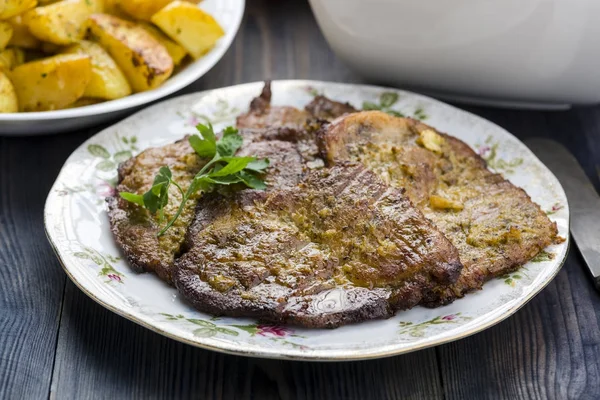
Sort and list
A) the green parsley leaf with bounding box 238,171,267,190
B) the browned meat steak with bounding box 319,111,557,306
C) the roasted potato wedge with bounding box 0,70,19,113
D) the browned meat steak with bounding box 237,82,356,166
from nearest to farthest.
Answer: the browned meat steak with bounding box 319,111,557,306, the green parsley leaf with bounding box 238,171,267,190, the browned meat steak with bounding box 237,82,356,166, the roasted potato wedge with bounding box 0,70,19,113

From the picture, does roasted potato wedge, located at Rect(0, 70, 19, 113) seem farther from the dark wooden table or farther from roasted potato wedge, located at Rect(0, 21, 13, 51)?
the dark wooden table

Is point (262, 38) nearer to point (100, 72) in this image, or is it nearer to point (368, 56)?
point (368, 56)

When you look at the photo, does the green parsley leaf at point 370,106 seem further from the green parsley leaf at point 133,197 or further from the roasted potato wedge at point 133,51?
the green parsley leaf at point 133,197

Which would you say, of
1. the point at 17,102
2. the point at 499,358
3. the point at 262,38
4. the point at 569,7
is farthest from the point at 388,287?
the point at 262,38

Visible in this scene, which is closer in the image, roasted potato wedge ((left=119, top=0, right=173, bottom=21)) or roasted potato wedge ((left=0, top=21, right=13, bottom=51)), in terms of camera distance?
roasted potato wedge ((left=0, top=21, right=13, bottom=51))

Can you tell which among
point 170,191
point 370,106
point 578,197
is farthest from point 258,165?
point 578,197

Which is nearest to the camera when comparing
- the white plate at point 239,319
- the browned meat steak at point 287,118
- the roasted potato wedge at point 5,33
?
the white plate at point 239,319

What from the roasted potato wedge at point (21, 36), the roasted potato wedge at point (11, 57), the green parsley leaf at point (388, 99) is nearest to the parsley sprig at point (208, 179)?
the green parsley leaf at point (388, 99)

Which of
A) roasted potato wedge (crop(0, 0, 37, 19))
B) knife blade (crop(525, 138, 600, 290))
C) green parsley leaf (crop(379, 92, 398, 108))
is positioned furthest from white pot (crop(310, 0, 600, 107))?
roasted potato wedge (crop(0, 0, 37, 19))
